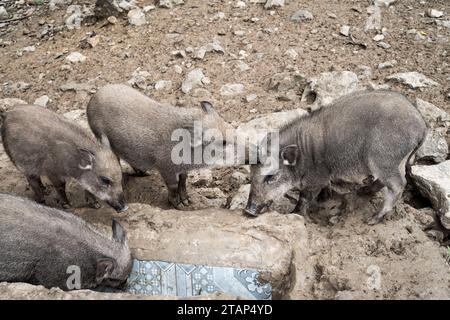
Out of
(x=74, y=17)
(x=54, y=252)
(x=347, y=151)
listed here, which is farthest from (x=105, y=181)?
(x=74, y=17)

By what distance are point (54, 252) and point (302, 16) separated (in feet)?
18.7

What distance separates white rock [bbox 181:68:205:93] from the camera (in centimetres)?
792

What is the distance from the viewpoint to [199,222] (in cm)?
543

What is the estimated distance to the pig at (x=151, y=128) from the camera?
20.1ft

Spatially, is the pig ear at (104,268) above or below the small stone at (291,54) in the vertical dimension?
above

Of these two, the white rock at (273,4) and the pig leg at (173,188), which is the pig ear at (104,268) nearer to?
the pig leg at (173,188)

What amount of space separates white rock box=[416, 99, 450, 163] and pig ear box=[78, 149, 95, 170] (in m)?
3.88

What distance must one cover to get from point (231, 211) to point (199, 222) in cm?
45

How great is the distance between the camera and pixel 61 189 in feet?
21.2

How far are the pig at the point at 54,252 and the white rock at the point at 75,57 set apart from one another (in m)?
4.17

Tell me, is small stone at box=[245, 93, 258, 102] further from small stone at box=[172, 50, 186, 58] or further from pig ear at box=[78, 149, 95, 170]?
pig ear at box=[78, 149, 95, 170]

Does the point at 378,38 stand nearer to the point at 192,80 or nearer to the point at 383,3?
the point at 383,3

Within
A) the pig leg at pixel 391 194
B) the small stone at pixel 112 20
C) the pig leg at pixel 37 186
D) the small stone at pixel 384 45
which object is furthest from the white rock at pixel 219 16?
the pig leg at pixel 391 194

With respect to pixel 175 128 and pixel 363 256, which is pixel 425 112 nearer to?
pixel 363 256
